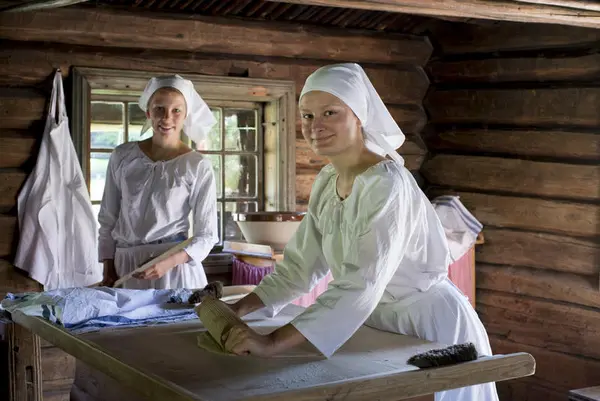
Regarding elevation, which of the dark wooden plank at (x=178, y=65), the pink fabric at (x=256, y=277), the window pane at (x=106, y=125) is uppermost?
the dark wooden plank at (x=178, y=65)

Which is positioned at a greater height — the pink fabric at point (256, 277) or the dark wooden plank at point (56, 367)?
the pink fabric at point (256, 277)

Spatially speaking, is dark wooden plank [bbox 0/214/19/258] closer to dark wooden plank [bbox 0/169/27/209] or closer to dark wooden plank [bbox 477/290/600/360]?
dark wooden plank [bbox 0/169/27/209]

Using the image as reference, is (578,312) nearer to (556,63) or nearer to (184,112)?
(556,63)

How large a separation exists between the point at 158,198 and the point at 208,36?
73.8 inches

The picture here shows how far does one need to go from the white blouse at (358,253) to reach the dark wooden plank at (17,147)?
2.79 m

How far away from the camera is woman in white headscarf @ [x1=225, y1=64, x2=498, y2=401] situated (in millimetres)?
2600

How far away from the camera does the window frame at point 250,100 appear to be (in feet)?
18.0

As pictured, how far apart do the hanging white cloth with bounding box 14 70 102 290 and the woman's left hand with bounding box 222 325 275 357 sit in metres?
3.09

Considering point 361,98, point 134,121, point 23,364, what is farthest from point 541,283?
point 23,364

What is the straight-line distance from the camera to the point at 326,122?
9.23ft

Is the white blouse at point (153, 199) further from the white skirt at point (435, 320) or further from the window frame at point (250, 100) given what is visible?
the white skirt at point (435, 320)

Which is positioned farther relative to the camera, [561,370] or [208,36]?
[561,370]

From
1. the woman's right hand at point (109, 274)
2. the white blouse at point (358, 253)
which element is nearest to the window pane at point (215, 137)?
the woman's right hand at point (109, 274)

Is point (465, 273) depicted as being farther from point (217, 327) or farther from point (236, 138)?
point (217, 327)
